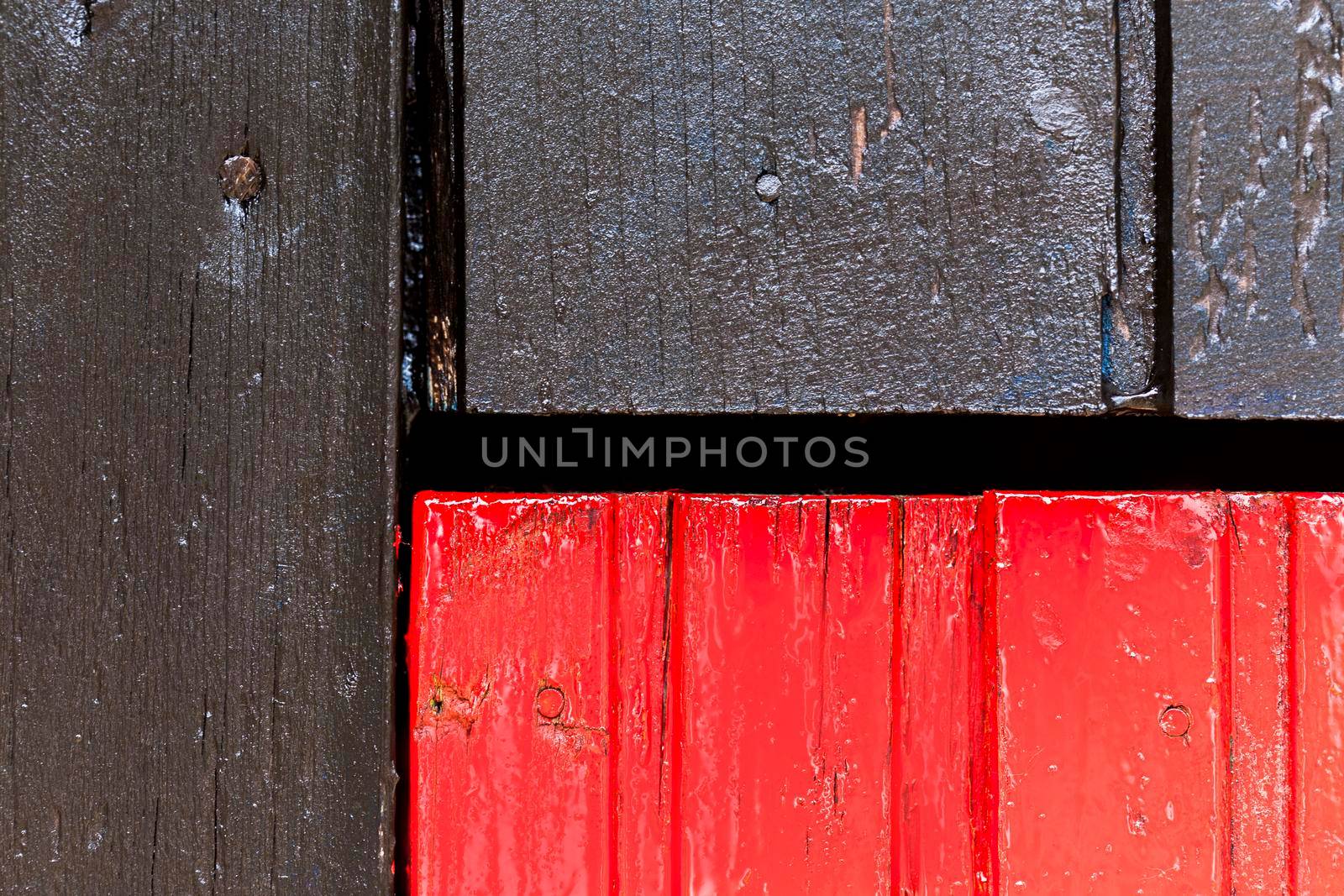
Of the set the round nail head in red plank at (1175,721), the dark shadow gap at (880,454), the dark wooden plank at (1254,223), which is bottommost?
the round nail head in red plank at (1175,721)

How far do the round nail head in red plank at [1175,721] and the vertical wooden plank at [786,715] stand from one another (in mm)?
262

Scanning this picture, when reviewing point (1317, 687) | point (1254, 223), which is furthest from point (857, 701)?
point (1254, 223)

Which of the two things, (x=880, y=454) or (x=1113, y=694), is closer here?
(x=1113, y=694)

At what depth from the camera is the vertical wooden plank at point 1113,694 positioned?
2.33 ft

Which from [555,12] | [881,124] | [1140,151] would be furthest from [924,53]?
[555,12]

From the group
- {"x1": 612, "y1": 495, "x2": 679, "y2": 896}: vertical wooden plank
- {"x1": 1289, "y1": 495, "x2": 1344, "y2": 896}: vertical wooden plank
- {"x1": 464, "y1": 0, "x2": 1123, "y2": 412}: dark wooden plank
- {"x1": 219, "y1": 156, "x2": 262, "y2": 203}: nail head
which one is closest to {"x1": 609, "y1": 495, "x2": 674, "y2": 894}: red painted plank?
{"x1": 612, "y1": 495, "x2": 679, "y2": 896}: vertical wooden plank

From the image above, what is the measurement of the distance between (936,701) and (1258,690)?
31 centimetres

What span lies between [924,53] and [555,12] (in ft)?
1.12

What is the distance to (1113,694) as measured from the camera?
0.72 metres

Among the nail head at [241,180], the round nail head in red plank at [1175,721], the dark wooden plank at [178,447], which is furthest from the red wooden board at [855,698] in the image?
the nail head at [241,180]

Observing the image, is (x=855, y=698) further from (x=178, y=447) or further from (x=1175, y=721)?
(x=178, y=447)

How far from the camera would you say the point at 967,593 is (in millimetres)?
729

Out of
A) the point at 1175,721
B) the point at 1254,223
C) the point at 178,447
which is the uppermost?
the point at 1254,223

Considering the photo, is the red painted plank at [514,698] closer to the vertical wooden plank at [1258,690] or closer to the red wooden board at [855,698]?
the red wooden board at [855,698]
